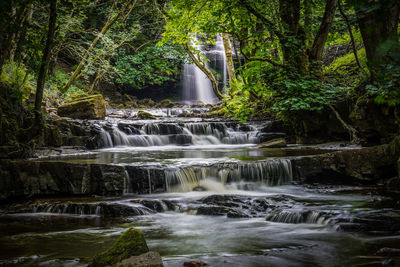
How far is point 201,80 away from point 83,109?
17.0 metres

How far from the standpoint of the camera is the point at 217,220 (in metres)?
5.22

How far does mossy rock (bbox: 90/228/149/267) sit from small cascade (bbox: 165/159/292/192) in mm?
3612

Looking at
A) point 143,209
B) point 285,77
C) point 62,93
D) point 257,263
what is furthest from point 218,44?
point 257,263

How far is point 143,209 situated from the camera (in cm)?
563

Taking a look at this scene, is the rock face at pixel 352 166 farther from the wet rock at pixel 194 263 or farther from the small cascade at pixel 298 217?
the wet rock at pixel 194 263

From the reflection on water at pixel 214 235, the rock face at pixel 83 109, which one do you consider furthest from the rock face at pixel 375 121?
the rock face at pixel 83 109

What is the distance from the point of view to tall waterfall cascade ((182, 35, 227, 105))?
29.1 metres

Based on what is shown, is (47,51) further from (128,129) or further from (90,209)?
(128,129)

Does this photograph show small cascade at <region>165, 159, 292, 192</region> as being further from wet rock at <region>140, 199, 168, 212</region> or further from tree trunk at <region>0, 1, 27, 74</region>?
tree trunk at <region>0, 1, 27, 74</region>

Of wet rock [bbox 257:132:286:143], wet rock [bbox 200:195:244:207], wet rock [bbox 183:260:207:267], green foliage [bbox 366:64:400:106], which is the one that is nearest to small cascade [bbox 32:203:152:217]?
wet rock [bbox 200:195:244:207]

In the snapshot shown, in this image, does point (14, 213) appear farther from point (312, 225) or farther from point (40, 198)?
point (312, 225)

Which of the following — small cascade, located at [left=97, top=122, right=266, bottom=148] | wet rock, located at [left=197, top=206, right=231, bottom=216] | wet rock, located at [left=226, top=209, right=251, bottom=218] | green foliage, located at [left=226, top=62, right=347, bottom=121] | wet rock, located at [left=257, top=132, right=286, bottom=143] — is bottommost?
wet rock, located at [left=226, top=209, right=251, bottom=218]

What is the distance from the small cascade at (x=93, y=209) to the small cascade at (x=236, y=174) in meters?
1.42

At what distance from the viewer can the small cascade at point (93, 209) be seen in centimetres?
546
